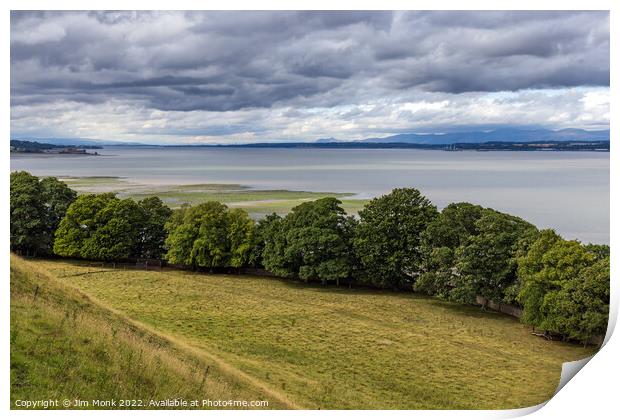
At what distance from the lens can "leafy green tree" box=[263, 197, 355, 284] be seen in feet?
87.8

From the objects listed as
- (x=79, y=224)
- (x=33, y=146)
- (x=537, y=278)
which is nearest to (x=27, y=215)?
(x=79, y=224)

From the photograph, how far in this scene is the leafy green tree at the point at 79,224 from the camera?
80.6 ft

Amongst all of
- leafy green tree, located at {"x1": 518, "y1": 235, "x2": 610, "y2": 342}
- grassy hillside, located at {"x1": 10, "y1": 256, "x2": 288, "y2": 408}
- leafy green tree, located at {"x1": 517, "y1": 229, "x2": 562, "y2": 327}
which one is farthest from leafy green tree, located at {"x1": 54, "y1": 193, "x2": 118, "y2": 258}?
leafy green tree, located at {"x1": 518, "y1": 235, "x2": 610, "y2": 342}

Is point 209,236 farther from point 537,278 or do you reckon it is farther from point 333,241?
point 537,278

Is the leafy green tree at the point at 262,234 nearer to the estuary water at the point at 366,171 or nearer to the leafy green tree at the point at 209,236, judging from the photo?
the leafy green tree at the point at 209,236

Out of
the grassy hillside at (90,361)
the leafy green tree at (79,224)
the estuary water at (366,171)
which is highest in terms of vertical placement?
the estuary water at (366,171)

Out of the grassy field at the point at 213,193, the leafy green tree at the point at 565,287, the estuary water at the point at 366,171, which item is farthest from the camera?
the grassy field at the point at 213,193

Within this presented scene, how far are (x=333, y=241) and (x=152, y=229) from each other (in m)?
9.57

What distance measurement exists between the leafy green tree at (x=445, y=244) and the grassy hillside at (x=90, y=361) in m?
12.7

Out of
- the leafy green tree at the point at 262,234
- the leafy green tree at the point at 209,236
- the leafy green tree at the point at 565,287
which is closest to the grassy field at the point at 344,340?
the leafy green tree at the point at 565,287

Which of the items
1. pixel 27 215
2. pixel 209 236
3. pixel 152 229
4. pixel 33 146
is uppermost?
pixel 33 146

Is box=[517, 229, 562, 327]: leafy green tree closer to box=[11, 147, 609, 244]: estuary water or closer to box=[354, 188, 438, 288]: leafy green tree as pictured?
box=[11, 147, 609, 244]: estuary water

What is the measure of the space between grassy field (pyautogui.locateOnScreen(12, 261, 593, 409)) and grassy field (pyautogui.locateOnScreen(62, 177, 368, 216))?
3.61 meters

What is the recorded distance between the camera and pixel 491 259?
2250 cm
